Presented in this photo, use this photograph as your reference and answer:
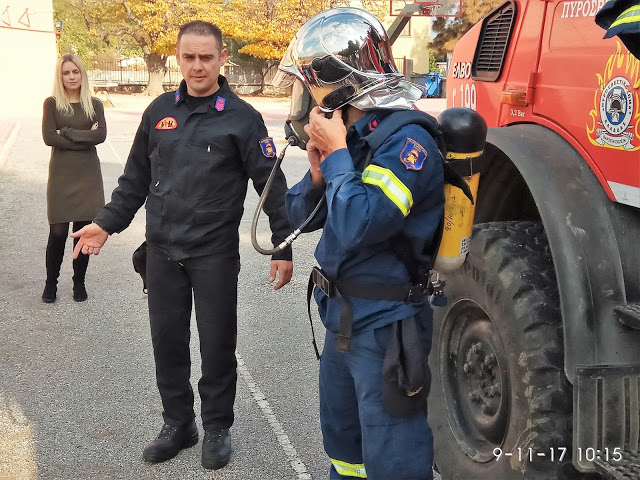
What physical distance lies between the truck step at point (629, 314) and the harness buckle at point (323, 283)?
86 cm

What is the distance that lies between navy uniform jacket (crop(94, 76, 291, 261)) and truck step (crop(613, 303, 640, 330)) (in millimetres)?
1474

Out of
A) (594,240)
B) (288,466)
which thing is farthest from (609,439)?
(288,466)

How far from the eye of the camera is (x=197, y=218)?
332 centimetres

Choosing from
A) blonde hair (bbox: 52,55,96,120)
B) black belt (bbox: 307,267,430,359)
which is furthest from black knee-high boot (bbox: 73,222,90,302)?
black belt (bbox: 307,267,430,359)

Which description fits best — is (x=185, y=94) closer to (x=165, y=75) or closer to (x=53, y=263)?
(x=53, y=263)

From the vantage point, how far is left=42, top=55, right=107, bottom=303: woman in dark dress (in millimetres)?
5844

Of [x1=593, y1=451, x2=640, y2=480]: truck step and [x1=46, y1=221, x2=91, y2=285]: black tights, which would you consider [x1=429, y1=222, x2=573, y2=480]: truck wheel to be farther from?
[x1=46, y1=221, x2=91, y2=285]: black tights

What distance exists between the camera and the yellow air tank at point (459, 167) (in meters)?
2.31

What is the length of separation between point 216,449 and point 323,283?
4.58 ft

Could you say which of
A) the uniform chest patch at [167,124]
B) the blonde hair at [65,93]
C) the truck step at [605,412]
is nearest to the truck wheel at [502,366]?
the truck step at [605,412]

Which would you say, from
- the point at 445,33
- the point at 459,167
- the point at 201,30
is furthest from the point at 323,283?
the point at 445,33

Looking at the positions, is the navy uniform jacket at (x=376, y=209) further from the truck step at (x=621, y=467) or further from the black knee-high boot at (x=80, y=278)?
the black knee-high boot at (x=80, y=278)

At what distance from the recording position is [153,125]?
134 inches

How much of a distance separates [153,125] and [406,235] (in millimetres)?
1573
